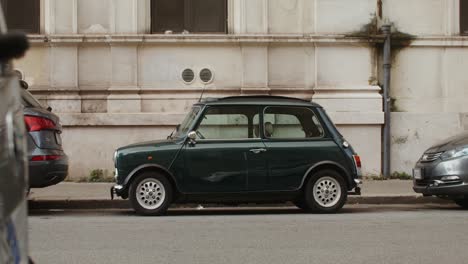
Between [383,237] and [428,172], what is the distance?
355cm

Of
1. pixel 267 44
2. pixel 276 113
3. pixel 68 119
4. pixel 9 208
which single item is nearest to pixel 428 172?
pixel 276 113

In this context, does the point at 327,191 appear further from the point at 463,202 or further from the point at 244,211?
the point at 463,202

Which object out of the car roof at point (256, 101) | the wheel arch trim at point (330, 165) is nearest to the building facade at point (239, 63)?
the car roof at point (256, 101)

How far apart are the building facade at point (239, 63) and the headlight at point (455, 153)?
4.45m

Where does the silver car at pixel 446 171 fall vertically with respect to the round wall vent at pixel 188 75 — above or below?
below

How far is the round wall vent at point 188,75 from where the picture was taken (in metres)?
16.9

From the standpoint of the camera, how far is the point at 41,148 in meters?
11.4

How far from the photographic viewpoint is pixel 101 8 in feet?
55.1

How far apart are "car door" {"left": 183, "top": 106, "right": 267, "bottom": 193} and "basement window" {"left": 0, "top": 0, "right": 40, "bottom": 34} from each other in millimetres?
6413

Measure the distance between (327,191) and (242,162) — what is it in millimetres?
1246

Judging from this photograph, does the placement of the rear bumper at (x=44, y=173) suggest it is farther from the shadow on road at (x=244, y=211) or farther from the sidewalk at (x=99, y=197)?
the sidewalk at (x=99, y=197)

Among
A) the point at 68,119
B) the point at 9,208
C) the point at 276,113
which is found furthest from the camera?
the point at 68,119

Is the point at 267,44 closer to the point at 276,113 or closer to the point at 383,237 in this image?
the point at 276,113

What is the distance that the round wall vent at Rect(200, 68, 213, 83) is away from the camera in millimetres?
16906
